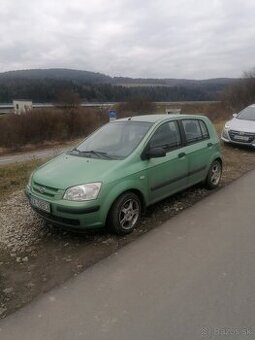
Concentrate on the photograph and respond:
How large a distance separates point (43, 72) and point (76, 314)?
530 ft

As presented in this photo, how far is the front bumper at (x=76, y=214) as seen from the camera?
4.45 m

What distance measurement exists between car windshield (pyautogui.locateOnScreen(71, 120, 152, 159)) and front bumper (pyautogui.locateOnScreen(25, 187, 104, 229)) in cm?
103

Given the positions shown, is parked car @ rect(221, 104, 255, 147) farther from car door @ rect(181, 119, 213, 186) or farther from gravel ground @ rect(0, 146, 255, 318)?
gravel ground @ rect(0, 146, 255, 318)

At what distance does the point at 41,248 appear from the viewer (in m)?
4.63

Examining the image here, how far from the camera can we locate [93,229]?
465cm

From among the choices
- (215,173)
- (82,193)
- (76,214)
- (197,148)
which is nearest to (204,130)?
(197,148)

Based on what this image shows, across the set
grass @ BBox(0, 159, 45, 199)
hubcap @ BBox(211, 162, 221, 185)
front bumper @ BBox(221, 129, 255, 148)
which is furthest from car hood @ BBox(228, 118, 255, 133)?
grass @ BBox(0, 159, 45, 199)

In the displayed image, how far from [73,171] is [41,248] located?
43.2 inches

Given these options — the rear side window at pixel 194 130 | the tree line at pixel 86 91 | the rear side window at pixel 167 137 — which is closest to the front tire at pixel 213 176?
the rear side window at pixel 194 130

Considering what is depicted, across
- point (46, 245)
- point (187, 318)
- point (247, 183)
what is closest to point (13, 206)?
point (46, 245)

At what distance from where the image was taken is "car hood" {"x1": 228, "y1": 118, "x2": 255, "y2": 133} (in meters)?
11.3

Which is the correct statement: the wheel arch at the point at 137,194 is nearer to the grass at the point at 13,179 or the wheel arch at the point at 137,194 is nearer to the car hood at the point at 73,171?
the car hood at the point at 73,171

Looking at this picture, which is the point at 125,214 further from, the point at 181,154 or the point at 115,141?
the point at 181,154

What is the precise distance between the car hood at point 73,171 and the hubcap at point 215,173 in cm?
268
